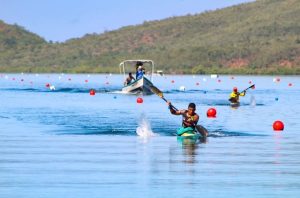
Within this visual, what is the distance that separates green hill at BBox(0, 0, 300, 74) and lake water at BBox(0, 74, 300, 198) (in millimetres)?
91149

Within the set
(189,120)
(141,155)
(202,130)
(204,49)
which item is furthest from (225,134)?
(204,49)

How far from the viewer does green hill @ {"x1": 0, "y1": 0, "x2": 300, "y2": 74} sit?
148250mm

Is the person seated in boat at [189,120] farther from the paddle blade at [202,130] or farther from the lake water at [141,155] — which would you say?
the lake water at [141,155]

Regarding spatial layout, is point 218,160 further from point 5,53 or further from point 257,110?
point 5,53

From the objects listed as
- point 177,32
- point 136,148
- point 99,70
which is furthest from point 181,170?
point 177,32

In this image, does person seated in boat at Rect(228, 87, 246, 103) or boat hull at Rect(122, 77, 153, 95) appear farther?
boat hull at Rect(122, 77, 153, 95)

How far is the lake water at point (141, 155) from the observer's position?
21203mm

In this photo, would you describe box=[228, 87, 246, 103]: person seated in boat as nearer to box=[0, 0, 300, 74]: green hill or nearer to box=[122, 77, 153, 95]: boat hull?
box=[122, 77, 153, 95]: boat hull

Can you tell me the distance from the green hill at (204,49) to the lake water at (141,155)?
91149mm

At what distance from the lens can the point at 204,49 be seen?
164m

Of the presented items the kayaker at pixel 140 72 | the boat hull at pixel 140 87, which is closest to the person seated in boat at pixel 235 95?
the boat hull at pixel 140 87

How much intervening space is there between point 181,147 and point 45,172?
752 centimetres

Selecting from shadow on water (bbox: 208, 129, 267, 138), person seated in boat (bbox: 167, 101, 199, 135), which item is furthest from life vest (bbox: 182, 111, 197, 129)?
shadow on water (bbox: 208, 129, 267, 138)

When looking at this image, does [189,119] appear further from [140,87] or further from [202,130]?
[140,87]
